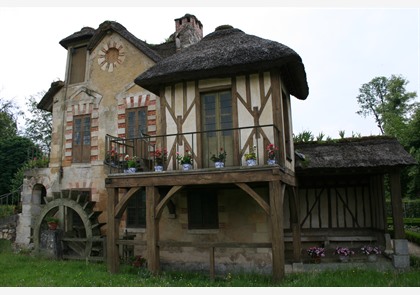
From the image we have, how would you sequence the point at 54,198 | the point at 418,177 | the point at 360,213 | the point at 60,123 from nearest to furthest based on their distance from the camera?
the point at 360,213, the point at 54,198, the point at 60,123, the point at 418,177

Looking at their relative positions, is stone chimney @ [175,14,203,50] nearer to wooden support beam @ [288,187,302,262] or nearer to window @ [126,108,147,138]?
window @ [126,108,147,138]

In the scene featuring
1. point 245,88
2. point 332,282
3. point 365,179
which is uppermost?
point 245,88

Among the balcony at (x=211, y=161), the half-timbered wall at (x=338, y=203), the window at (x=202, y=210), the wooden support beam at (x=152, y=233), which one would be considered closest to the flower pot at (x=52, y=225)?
the balcony at (x=211, y=161)

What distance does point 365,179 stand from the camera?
11.7m

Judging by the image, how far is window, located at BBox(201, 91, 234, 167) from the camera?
365 inches

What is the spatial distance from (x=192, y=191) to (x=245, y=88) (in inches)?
129

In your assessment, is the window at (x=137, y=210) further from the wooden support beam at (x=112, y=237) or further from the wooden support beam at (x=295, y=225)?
the wooden support beam at (x=295, y=225)

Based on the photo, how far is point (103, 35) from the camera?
1372cm

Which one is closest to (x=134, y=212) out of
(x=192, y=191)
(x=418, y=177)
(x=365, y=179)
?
(x=192, y=191)

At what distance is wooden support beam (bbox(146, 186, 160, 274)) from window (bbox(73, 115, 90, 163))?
532 cm

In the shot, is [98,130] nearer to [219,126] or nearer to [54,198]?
[54,198]

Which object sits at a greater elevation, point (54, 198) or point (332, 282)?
point (54, 198)

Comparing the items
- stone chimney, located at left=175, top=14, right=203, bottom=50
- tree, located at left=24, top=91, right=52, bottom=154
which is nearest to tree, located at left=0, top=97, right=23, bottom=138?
tree, located at left=24, top=91, right=52, bottom=154

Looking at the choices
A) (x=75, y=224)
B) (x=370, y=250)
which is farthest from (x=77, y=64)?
(x=370, y=250)
